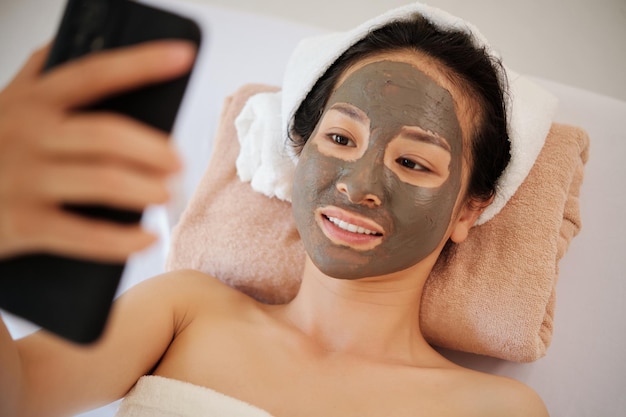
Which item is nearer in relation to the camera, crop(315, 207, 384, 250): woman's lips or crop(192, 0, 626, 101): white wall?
crop(315, 207, 384, 250): woman's lips

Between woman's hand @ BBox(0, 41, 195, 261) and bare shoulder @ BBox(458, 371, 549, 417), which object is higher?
woman's hand @ BBox(0, 41, 195, 261)

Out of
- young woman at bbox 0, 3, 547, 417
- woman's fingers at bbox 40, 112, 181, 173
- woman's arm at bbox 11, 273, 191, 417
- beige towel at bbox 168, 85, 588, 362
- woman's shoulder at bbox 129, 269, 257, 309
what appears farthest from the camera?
beige towel at bbox 168, 85, 588, 362

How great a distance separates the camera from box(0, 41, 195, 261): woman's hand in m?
0.39

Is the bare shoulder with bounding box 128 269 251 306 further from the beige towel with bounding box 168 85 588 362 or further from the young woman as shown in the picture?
the beige towel with bounding box 168 85 588 362

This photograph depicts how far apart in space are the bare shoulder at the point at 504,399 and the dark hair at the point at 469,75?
0.35 m

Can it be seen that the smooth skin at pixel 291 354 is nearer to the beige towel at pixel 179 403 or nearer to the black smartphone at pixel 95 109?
the beige towel at pixel 179 403

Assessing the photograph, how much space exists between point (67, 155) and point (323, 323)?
A: 76 cm

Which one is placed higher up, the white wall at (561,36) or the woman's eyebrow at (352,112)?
the white wall at (561,36)

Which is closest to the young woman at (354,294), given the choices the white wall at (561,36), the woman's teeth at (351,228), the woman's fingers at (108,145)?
the woman's teeth at (351,228)

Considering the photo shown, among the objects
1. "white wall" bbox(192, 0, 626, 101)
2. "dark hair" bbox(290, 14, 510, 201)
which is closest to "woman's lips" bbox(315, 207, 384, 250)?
"dark hair" bbox(290, 14, 510, 201)

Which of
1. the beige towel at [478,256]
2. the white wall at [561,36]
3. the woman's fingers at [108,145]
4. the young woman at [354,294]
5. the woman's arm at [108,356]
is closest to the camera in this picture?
the woman's fingers at [108,145]

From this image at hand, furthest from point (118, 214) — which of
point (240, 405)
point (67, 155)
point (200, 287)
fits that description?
point (200, 287)

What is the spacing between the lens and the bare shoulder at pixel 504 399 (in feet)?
3.22

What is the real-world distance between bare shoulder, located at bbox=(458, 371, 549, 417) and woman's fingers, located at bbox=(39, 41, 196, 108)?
82 cm
